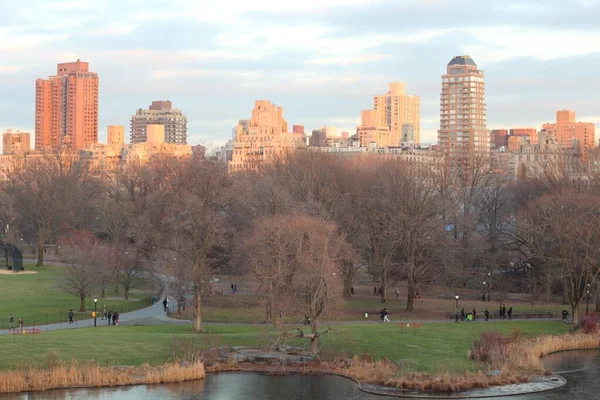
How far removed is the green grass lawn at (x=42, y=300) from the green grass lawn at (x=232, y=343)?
9.44 meters

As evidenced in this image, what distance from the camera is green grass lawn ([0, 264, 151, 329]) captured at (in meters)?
65.5

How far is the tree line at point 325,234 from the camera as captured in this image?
59.3m

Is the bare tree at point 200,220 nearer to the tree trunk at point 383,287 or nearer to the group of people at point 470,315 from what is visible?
the tree trunk at point 383,287

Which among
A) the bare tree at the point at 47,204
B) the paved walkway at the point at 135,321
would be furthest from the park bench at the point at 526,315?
the bare tree at the point at 47,204

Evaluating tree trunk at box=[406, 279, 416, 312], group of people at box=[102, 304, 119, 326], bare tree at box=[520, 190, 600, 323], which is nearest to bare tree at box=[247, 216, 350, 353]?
tree trunk at box=[406, 279, 416, 312]

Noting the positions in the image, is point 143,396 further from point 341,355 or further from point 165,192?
point 165,192

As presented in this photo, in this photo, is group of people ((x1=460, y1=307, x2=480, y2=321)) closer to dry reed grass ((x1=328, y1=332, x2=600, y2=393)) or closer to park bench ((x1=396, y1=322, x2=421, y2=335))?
park bench ((x1=396, y1=322, x2=421, y2=335))

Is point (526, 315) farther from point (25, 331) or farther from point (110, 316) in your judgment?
point (25, 331)

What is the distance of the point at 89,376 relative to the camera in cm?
4572

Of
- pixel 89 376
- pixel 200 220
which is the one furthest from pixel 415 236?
pixel 89 376

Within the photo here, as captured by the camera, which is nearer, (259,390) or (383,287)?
(259,390)

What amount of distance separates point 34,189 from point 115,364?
72.7 metres

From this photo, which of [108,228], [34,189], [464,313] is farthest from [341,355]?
[34,189]

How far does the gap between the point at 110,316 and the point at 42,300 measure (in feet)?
39.8
